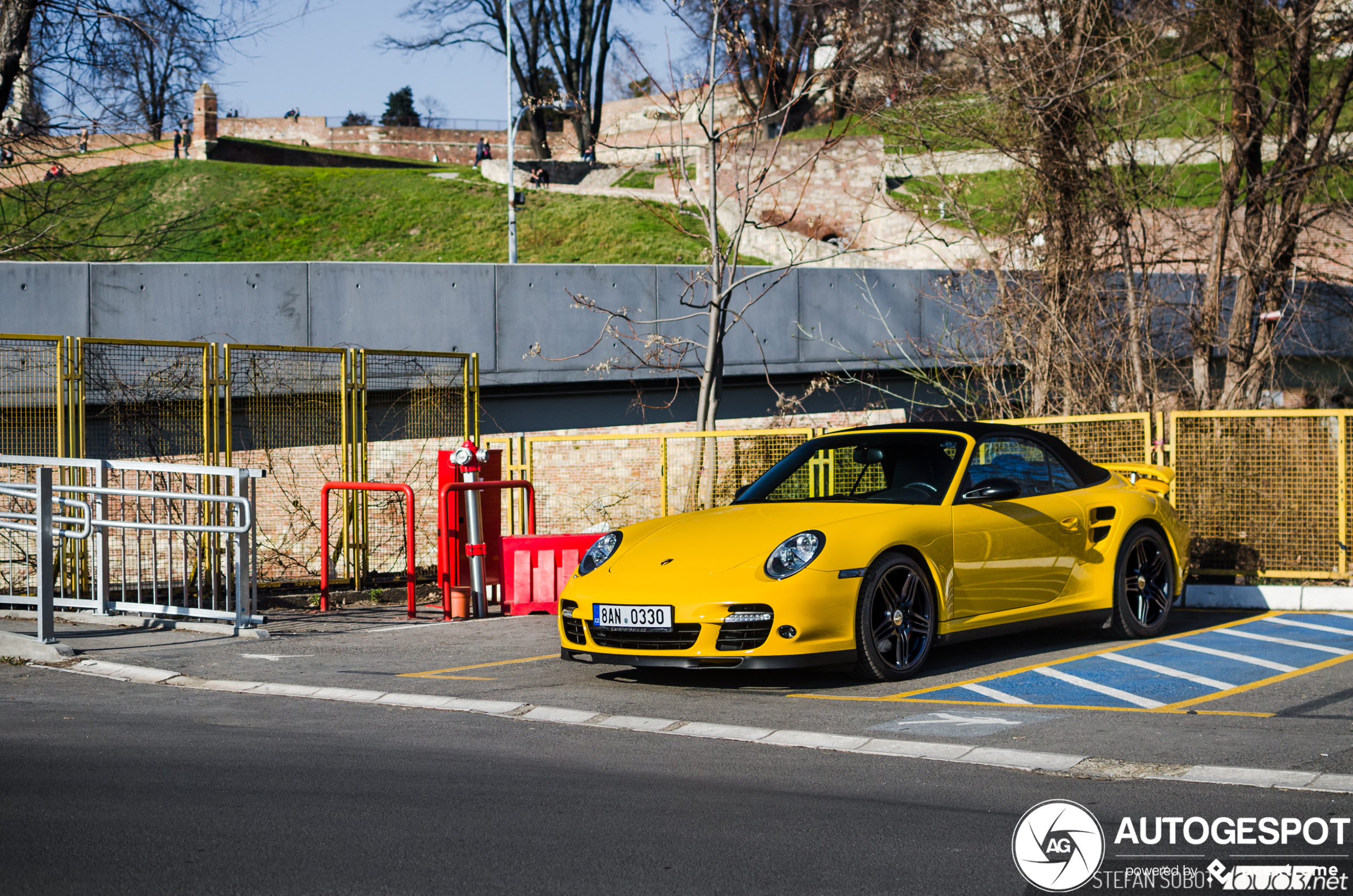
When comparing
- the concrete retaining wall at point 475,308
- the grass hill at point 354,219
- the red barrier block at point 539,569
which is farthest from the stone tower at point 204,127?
the red barrier block at point 539,569

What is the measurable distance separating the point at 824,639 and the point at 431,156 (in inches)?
2907

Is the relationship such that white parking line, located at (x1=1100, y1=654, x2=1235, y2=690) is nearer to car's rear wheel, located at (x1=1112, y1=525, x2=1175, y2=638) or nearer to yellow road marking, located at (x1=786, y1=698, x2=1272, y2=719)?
car's rear wheel, located at (x1=1112, y1=525, x2=1175, y2=638)

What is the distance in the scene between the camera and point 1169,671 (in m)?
7.67

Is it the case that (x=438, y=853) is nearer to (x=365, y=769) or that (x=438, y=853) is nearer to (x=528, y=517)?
(x=365, y=769)

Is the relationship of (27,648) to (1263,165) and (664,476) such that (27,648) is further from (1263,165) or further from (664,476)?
(1263,165)

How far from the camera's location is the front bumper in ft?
22.2

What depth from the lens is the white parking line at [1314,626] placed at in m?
9.40

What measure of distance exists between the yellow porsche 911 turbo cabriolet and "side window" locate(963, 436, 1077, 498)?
0.01 meters

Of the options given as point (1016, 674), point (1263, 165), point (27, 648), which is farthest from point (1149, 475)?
point (27, 648)

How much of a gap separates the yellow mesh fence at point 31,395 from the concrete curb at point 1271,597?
1012 cm

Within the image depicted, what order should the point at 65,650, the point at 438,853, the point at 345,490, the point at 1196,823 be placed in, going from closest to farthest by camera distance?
the point at 438,853, the point at 1196,823, the point at 65,650, the point at 345,490

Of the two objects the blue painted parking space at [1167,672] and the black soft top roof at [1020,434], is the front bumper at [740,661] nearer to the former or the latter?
the blue painted parking space at [1167,672]

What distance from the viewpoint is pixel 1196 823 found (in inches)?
168

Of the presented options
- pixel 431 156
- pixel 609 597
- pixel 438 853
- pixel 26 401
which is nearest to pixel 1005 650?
pixel 609 597
